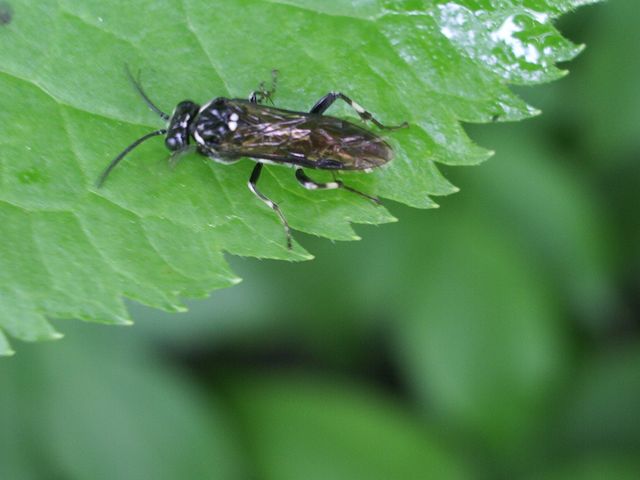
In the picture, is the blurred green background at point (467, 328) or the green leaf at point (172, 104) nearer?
the green leaf at point (172, 104)

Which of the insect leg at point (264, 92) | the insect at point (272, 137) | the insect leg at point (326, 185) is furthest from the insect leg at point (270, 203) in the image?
the insect leg at point (264, 92)

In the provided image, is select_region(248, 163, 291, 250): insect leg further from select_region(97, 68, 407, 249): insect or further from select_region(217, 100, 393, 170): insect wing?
select_region(217, 100, 393, 170): insect wing

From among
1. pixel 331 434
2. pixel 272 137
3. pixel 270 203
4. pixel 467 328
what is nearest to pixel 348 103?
pixel 270 203

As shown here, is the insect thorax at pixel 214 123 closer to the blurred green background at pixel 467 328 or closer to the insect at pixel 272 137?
the insect at pixel 272 137

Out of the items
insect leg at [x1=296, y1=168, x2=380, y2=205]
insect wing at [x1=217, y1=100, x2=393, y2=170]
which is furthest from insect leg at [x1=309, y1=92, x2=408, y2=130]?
insect leg at [x1=296, y1=168, x2=380, y2=205]

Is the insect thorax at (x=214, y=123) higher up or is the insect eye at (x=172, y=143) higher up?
the insect thorax at (x=214, y=123)

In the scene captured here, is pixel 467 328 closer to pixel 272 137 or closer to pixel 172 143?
pixel 272 137
